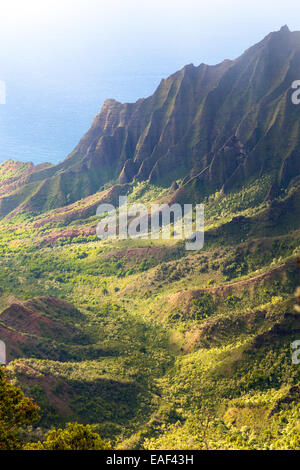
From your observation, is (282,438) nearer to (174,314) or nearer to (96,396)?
(96,396)

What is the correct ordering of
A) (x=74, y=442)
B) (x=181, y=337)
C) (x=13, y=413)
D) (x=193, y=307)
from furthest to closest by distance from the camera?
1. (x=193, y=307)
2. (x=181, y=337)
3. (x=13, y=413)
4. (x=74, y=442)

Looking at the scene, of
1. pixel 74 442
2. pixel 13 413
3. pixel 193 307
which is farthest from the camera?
pixel 193 307

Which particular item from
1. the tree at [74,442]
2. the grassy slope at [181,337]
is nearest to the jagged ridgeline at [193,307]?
the grassy slope at [181,337]

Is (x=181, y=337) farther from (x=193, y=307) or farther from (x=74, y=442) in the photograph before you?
(x=74, y=442)

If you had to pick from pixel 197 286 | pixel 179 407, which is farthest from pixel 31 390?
pixel 197 286

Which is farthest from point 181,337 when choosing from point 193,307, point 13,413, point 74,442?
point 13,413

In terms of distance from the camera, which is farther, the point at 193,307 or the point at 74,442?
the point at 193,307

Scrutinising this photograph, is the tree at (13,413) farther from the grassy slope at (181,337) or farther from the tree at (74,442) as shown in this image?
the grassy slope at (181,337)

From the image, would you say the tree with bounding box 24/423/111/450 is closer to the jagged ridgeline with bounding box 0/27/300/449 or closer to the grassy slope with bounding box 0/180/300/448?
the jagged ridgeline with bounding box 0/27/300/449
